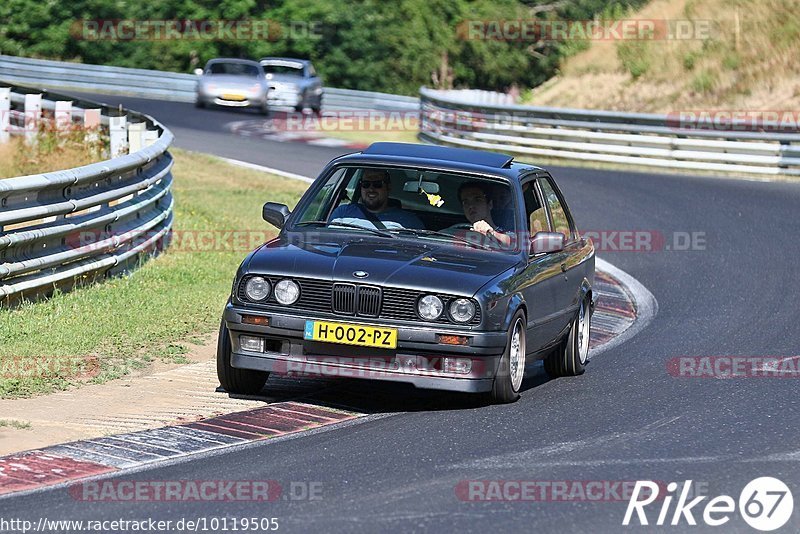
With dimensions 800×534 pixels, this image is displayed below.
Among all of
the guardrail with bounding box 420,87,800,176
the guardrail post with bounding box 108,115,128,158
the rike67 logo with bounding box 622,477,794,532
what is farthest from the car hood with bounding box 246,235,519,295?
the guardrail with bounding box 420,87,800,176

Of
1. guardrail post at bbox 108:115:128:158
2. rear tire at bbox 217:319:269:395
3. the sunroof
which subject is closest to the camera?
rear tire at bbox 217:319:269:395

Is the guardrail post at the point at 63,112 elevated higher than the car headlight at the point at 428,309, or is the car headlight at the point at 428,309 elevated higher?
the car headlight at the point at 428,309

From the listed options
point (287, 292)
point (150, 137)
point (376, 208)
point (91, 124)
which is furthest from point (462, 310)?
point (91, 124)

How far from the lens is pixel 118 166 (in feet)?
42.4

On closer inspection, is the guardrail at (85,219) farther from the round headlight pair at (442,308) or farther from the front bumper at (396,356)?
the round headlight pair at (442,308)

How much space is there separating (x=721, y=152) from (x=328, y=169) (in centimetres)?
1738

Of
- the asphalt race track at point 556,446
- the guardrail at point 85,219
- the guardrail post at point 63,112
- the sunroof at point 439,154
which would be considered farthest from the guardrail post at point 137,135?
the sunroof at point 439,154

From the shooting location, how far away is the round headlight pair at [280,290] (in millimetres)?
8570

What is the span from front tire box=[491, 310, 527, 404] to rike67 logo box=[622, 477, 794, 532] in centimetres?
192

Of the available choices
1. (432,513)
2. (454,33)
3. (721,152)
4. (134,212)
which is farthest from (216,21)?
(432,513)

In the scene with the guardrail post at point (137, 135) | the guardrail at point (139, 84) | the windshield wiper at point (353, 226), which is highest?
the windshield wiper at point (353, 226)

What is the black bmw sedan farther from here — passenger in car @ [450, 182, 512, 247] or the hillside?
the hillside

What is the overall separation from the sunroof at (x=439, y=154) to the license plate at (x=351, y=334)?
6.13ft

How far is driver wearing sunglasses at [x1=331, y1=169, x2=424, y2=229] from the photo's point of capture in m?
9.55
